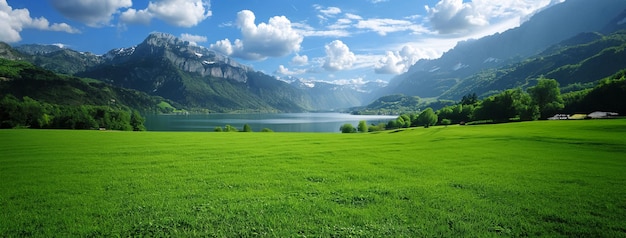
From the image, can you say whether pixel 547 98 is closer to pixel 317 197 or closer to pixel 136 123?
pixel 317 197

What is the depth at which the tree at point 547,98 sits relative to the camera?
83.8 meters

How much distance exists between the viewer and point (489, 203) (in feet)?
34.7

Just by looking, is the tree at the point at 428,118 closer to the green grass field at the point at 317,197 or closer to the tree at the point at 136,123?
the green grass field at the point at 317,197

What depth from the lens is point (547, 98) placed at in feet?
279

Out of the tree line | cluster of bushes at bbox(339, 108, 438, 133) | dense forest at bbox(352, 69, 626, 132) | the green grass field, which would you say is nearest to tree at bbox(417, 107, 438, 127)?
cluster of bushes at bbox(339, 108, 438, 133)

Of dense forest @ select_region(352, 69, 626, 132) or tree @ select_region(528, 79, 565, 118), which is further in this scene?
tree @ select_region(528, 79, 565, 118)

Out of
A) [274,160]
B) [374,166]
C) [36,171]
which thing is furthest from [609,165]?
[36,171]

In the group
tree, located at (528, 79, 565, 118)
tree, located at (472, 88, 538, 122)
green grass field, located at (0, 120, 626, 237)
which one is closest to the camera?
green grass field, located at (0, 120, 626, 237)

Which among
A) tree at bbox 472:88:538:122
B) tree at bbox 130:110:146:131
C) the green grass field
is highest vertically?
tree at bbox 472:88:538:122

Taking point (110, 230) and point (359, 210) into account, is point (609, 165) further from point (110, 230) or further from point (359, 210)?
point (110, 230)

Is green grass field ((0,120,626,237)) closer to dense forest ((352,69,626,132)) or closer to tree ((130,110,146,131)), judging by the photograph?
dense forest ((352,69,626,132))

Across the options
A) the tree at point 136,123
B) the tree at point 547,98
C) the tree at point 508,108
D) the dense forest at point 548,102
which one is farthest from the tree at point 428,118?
the tree at point 136,123

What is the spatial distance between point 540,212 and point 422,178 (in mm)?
5434

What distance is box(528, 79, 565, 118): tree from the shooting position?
275ft
